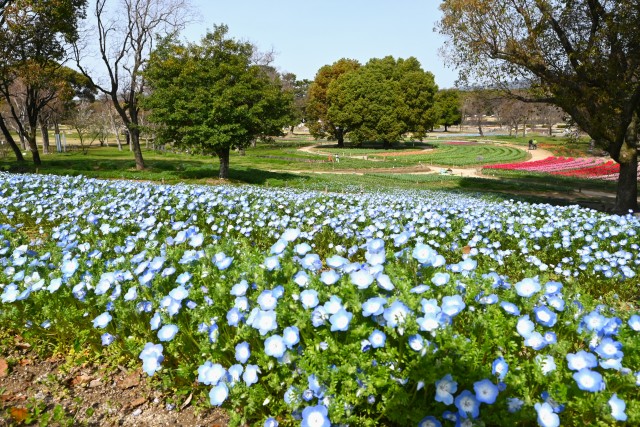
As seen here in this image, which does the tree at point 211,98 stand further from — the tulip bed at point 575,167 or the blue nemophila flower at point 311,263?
the tulip bed at point 575,167

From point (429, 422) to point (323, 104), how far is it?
187 feet

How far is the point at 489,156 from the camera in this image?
137 feet

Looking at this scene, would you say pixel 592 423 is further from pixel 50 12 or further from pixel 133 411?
pixel 50 12

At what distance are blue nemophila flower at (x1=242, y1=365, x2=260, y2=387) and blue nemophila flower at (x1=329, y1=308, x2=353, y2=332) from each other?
0.52 meters

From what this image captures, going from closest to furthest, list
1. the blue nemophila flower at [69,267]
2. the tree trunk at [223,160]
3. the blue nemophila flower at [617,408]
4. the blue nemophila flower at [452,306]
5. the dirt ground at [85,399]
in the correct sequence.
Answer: the blue nemophila flower at [617,408]
the blue nemophila flower at [452,306]
the dirt ground at [85,399]
the blue nemophila flower at [69,267]
the tree trunk at [223,160]

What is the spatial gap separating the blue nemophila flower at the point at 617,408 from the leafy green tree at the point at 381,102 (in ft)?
164

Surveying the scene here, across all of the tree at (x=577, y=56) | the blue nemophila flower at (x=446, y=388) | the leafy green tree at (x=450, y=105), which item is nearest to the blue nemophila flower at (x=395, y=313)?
the blue nemophila flower at (x=446, y=388)

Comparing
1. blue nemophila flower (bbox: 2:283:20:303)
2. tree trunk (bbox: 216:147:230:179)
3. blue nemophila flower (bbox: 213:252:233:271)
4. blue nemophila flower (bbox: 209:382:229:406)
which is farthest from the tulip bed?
blue nemophila flower (bbox: 2:283:20:303)

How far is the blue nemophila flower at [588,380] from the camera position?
6.13 feet

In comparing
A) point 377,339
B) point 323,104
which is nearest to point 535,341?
point 377,339

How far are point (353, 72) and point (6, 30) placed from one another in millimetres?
40839

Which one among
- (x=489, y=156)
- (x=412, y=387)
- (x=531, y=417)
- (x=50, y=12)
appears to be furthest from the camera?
(x=489, y=156)

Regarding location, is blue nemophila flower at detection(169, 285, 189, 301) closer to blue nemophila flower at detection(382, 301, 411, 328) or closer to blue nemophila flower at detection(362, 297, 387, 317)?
blue nemophila flower at detection(362, 297, 387, 317)

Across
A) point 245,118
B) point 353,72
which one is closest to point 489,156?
point 353,72
